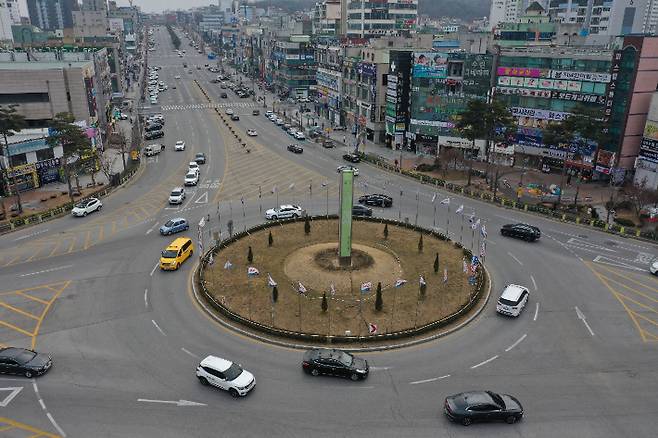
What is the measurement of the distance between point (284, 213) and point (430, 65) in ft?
152

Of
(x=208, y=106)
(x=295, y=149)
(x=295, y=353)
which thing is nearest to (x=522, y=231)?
(x=295, y=353)

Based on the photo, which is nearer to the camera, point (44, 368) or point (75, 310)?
point (44, 368)

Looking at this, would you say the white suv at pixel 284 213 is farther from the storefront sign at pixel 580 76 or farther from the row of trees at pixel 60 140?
the storefront sign at pixel 580 76

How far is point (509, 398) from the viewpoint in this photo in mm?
30438

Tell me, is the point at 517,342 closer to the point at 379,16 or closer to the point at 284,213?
the point at 284,213

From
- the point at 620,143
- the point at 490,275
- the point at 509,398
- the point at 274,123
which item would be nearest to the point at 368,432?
the point at 509,398

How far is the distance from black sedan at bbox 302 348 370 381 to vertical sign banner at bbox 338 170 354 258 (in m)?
17.0

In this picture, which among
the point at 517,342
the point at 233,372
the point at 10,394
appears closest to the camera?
the point at 10,394

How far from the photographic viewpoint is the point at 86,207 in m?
66.4

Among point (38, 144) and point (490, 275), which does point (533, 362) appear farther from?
point (38, 144)

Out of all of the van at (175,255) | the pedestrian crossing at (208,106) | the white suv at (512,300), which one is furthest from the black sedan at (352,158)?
the pedestrian crossing at (208,106)

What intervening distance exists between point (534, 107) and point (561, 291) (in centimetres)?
4867

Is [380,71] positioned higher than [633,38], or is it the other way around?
[633,38]

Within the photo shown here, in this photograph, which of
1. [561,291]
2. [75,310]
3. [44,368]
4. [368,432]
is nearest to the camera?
[368,432]
